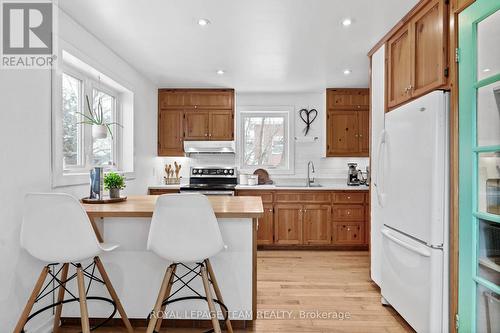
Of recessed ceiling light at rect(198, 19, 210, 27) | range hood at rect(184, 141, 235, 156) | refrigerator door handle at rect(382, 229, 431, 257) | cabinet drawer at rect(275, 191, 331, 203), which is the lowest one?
refrigerator door handle at rect(382, 229, 431, 257)

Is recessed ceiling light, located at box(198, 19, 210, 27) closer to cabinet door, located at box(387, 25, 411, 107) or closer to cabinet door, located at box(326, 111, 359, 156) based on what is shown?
cabinet door, located at box(387, 25, 411, 107)

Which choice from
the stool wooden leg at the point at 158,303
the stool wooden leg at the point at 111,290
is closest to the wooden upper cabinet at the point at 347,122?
the stool wooden leg at the point at 158,303

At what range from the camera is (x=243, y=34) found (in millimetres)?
2771

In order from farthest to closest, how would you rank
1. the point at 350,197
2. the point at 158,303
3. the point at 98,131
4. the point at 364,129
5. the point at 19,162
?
the point at 364,129, the point at 350,197, the point at 98,131, the point at 19,162, the point at 158,303

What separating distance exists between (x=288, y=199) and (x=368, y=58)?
2.07 meters

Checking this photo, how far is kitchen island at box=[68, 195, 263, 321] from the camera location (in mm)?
2260

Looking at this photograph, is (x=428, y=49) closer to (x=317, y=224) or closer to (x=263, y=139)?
(x=317, y=224)

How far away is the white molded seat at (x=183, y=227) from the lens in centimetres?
180

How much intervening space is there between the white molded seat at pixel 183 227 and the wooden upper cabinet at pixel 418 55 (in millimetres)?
1691

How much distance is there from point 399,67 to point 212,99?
9.27 feet

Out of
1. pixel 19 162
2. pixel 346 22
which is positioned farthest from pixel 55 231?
pixel 346 22

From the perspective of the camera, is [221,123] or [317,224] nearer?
[317,224]

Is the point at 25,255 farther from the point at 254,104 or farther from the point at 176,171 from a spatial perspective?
the point at 254,104

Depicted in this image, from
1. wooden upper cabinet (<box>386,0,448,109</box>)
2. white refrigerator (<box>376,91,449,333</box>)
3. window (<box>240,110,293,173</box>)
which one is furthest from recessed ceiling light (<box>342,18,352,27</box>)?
window (<box>240,110,293,173</box>)
